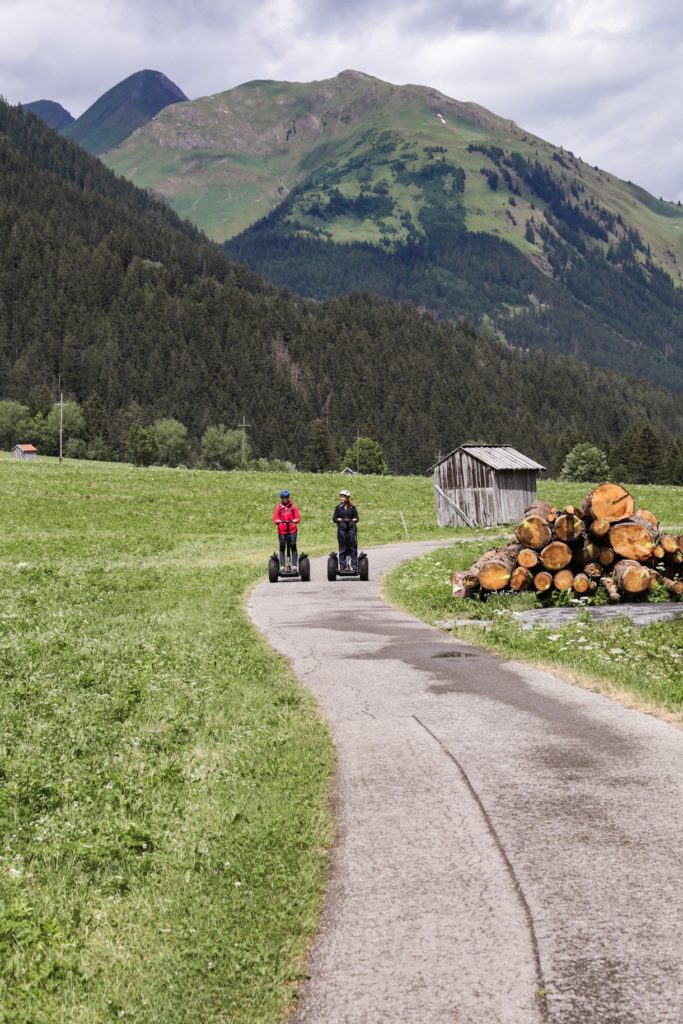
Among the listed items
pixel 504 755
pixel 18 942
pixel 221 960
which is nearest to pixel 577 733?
pixel 504 755

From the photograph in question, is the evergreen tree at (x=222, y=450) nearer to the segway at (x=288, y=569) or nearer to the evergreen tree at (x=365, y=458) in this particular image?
the evergreen tree at (x=365, y=458)

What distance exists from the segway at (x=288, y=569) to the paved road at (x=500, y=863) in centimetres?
1555

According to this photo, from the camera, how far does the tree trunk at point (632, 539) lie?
1994cm

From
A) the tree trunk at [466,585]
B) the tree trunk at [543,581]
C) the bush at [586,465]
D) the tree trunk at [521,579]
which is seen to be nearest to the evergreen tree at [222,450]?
the bush at [586,465]

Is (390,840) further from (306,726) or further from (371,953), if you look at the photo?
(306,726)

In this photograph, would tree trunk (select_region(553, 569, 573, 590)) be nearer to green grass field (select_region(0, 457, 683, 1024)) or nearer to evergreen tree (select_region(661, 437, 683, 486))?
green grass field (select_region(0, 457, 683, 1024))

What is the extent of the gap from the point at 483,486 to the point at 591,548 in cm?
3658

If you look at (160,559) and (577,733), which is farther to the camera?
(160,559)

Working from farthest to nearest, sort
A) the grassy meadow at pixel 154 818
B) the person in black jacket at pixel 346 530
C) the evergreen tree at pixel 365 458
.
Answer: the evergreen tree at pixel 365 458 < the person in black jacket at pixel 346 530 < the grassy meadow at pixel 154 818

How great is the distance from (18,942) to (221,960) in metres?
1.33

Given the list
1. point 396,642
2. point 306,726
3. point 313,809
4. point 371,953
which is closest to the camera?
point 371,953

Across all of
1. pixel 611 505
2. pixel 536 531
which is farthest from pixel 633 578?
pixel 536 531

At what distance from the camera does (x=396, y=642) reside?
53.3 ft

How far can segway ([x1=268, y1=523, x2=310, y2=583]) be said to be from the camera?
90.7 feet
